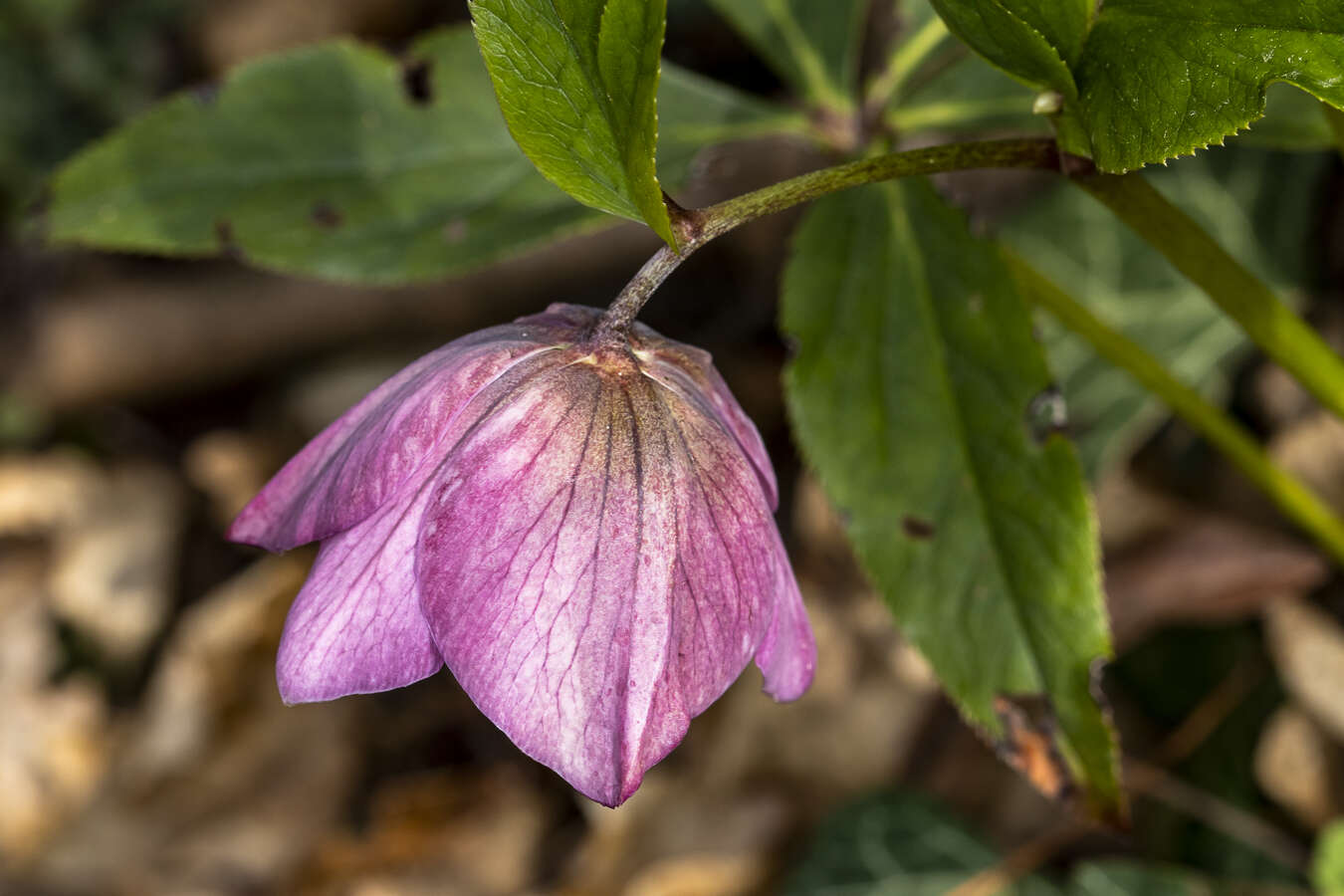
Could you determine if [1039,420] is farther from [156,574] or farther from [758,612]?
[156,574]

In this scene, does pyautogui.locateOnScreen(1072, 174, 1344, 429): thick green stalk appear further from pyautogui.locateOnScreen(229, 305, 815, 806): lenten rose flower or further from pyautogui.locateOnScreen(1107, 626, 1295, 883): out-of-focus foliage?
pyautogui.locateOnScreen(1107, 626, 1295, 883): out-of-focus foliage

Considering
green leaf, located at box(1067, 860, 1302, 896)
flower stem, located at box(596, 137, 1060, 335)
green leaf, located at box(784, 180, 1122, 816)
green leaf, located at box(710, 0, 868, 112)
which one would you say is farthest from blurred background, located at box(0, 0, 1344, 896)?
flower stem, located at box(596, 137, 1060, 335)

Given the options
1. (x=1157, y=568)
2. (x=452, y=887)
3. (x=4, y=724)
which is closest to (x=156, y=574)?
(x=4, y=724)

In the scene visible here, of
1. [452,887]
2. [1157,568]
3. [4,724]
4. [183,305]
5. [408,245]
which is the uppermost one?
[408,245]

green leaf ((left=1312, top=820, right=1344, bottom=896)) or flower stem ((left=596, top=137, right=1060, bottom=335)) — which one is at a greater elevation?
flower stem ((left=596, top=137, right=1060, bottom=335))

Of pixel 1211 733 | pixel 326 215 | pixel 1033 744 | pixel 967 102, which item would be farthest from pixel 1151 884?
pixel 326 215

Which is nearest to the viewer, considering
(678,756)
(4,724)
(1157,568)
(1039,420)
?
(1039,420)
